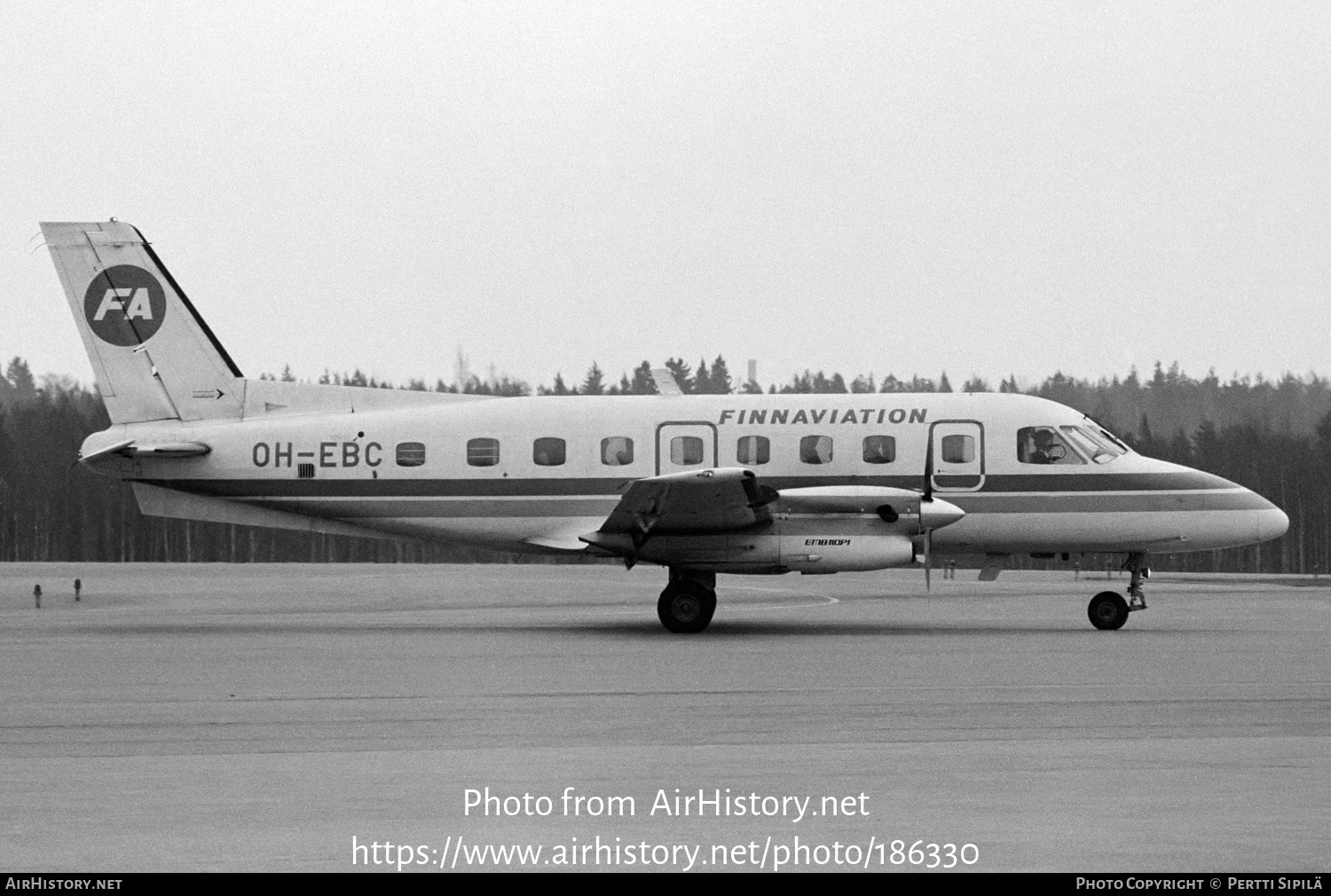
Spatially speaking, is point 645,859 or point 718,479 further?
point 718,479

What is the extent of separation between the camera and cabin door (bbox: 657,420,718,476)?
22188 mm

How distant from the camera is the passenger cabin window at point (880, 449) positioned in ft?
72.4

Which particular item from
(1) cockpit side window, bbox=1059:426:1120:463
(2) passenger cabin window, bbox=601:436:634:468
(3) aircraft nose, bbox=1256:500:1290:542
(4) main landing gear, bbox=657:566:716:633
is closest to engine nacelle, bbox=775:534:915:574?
(4) main landing gear, bbox=657:566:716:633

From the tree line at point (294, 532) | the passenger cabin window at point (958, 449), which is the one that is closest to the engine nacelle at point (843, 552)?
the passenger cabin window at point (958, 449)

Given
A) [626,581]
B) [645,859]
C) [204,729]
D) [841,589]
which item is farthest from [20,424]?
[645,859]

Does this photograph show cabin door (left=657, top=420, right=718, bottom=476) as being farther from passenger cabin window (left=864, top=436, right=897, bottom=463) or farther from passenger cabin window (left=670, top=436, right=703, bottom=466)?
passenger cabin window (left=864, top=436, right=897, bottom=463)

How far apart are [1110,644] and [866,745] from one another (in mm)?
9241

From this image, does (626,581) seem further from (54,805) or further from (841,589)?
(54,805)

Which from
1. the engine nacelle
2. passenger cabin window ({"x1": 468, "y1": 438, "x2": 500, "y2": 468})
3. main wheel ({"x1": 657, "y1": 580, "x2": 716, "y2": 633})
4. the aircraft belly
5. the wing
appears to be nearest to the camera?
the wing

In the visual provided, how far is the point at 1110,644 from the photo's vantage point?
1909 centimetres

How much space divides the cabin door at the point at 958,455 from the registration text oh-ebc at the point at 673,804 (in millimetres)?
13566

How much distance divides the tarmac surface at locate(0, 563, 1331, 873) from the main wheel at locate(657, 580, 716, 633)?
1.78 ft

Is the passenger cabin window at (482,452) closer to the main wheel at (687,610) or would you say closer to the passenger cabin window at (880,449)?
the main wheel at (687,610)

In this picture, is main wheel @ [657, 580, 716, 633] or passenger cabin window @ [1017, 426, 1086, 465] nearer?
main wheel @ [657, 580, 716, 633]
